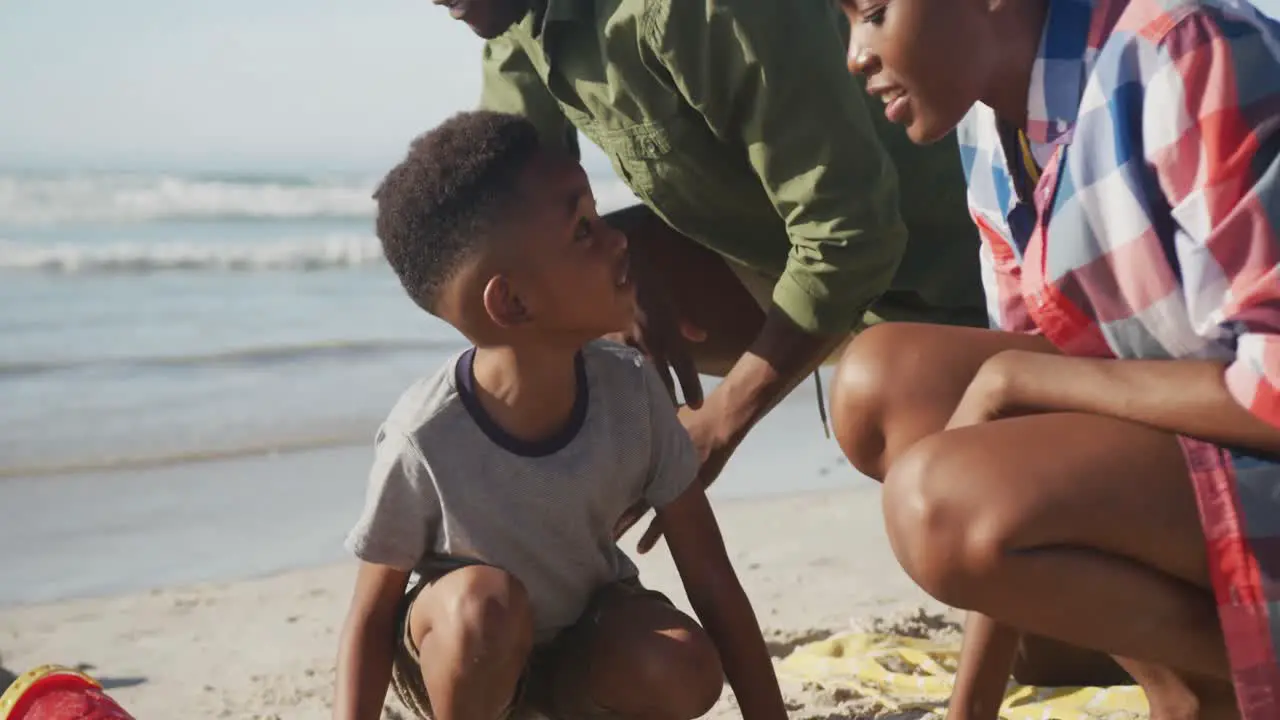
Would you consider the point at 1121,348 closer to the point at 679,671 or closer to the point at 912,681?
the point at 679,671

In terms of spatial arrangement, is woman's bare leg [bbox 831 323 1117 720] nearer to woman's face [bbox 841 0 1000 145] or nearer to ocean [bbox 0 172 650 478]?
woman's face [bbox 841 0 1000 145]

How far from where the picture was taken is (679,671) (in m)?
1.95

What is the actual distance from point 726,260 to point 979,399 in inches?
44.8

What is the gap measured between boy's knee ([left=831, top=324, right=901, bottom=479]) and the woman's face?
1.19 feet

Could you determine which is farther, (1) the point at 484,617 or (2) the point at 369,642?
(2) the point at 369,642

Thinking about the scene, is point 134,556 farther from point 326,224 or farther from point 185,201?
point 185,201

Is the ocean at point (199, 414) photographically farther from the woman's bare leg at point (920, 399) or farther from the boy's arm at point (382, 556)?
the woman's bare leg at point (920, 399)

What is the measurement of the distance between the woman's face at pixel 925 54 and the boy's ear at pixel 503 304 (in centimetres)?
53

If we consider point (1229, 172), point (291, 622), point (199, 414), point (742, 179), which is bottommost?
point (199, 414)

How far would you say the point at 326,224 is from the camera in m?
12.6

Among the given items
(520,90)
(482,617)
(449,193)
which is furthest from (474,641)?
(520,90)

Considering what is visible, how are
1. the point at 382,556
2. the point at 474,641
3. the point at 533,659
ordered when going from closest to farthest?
the point at 474,641, the point at 382,556, the point at 533,659

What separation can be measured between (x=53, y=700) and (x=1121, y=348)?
4.58 ft

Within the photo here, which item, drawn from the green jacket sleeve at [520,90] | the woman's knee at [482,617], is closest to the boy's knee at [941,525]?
the woman's knee at [482,617]
